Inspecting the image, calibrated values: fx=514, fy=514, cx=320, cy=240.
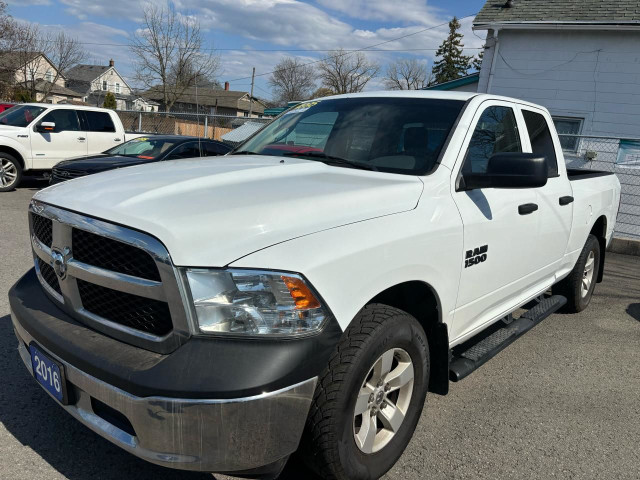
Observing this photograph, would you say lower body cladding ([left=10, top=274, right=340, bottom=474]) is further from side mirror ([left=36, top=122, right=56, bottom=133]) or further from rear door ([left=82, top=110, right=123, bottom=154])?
rear door ([left=82, top=110, right=123, bottom=154])

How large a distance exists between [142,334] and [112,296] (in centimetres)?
23

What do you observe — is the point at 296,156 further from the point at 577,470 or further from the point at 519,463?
the point at 577,470

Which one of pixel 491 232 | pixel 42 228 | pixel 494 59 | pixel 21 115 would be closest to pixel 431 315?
pixel 491 232

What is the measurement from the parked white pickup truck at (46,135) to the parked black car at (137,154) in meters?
2.15

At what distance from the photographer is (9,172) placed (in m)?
10.3

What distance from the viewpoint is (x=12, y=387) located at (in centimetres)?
306

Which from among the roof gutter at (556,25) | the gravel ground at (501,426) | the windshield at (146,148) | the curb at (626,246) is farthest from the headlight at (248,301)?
the roof gutter at (556,25)

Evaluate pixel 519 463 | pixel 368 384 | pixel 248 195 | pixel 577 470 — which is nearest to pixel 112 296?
pixel 248 195

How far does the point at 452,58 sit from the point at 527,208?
56.0 meters

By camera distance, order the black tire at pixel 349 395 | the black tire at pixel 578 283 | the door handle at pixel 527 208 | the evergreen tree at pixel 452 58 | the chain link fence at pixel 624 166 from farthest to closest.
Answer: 1. the evergreen tree at pixel 452 58
2. the chain link fence at pixel 624 166
3. the black tire at pixel 578 283
4. the door handle at pixel 527 208
5. the black tire at pixel 349 395

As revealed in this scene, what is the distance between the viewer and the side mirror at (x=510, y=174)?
2.68 metres

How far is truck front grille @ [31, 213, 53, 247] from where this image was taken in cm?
237

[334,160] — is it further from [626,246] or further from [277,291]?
[626,246]

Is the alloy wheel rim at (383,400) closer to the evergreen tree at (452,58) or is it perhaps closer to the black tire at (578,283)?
the black tire at (578,283)
